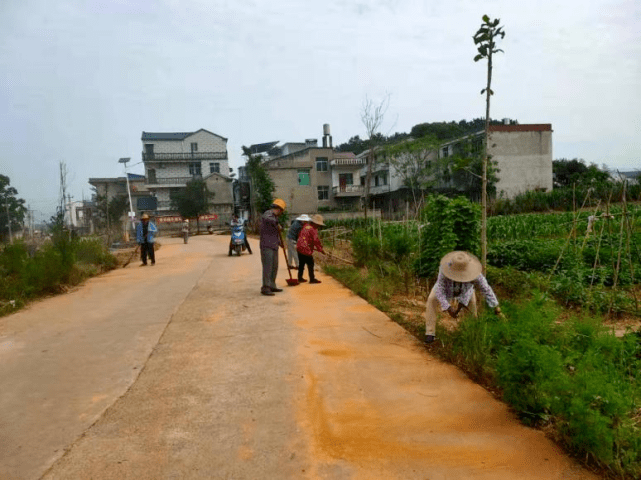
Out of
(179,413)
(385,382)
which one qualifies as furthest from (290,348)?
(179,413)

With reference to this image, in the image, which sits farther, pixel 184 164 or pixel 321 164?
pixel 184 164

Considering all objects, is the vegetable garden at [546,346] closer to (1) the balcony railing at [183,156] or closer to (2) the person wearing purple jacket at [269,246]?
(2) the person wearing purple jacket at [269,246]

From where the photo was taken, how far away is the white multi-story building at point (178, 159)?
57.6 meters

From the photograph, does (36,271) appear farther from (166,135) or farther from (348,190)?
(166,135)

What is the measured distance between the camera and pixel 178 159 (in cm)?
5831

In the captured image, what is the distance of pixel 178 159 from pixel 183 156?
2.76 feet

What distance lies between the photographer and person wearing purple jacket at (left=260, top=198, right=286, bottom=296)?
9.01 metres

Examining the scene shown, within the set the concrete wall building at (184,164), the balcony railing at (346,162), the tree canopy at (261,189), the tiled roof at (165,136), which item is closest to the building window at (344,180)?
the balcony railing at (346,162)

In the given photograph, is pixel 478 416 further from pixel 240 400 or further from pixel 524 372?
pixel 240 400

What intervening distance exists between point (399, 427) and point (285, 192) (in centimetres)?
4542

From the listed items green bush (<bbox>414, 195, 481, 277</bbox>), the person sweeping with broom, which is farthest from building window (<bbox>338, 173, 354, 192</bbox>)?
green bush (<bbox>414, 195, 481, 277</bbox>)

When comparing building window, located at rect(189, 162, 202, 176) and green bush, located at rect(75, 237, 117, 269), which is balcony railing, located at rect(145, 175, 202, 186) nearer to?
building window, located at rect(189, 162, 202, 176)

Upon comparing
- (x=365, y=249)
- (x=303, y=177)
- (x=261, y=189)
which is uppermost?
(x=303, y=177)

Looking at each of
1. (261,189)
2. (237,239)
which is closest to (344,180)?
(261,189)
